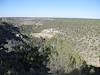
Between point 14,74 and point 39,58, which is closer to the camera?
point 14,74

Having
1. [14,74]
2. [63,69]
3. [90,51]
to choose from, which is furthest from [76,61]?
[90,51]

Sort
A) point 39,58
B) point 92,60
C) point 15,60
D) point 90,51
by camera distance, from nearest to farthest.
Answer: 1. point 15,60
2. point 39,58
3. point 92,60
4. point 90,51

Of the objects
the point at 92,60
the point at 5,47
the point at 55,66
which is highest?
→ the point at 5,47

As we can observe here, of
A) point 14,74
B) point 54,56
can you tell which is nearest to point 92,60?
point 54,56

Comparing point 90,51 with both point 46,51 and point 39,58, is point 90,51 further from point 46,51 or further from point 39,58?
point 39,58

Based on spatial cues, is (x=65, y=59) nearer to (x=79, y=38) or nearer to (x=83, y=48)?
(x=83, y=48)

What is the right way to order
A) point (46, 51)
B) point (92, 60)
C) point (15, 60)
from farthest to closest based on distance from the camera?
1. point (92, 60)
2. point (46, 51)
3. point (15, 60)

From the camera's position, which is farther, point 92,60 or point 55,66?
point 92,60

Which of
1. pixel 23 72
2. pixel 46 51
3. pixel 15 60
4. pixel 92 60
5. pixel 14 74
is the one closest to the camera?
pixel 14 74

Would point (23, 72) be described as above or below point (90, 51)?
above
